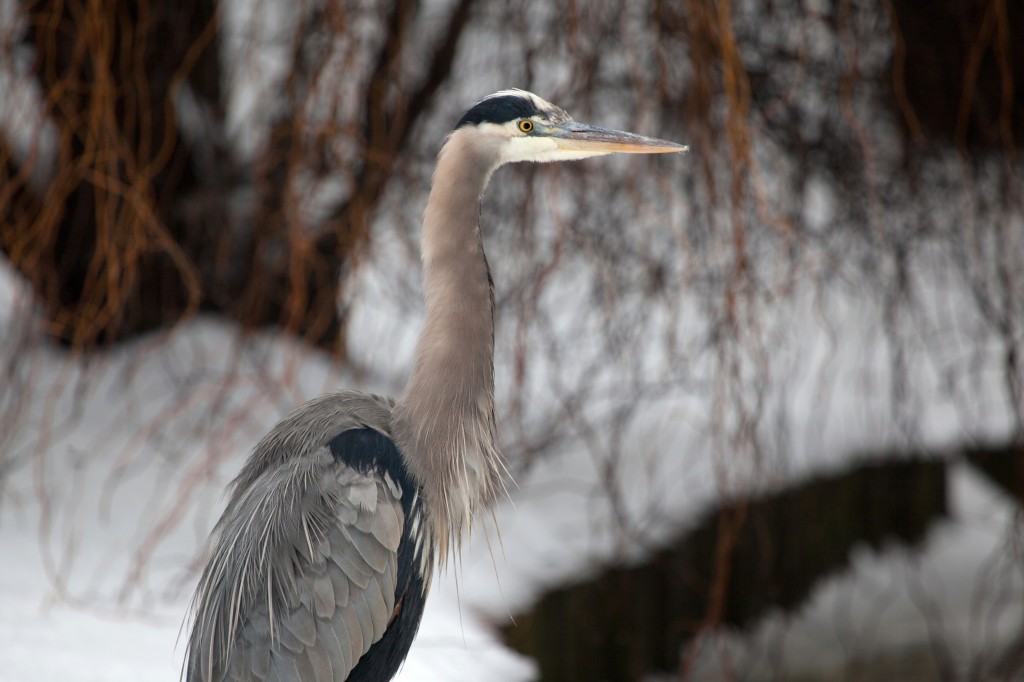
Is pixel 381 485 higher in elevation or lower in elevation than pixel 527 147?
lower

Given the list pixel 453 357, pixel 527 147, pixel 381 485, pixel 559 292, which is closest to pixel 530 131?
pixel 527 147

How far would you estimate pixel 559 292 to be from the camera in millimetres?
4375

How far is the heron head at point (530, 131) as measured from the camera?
2.18 metres

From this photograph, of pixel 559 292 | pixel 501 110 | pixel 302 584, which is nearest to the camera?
pixel 302 584

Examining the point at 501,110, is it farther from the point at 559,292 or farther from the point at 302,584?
the point at 559,292

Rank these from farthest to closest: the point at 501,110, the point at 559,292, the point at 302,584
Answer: the point at 559,292 → the point at 501,110 → the point at 302,584

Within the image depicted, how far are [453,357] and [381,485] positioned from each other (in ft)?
0.97

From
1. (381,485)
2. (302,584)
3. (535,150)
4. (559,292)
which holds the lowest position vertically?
(302,584)

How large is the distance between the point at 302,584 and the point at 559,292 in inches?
96.8

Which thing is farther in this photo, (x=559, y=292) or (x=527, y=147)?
(x=559, y=292)

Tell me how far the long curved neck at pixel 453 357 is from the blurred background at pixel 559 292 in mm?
633

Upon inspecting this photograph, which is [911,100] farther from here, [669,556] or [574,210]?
[669,556]

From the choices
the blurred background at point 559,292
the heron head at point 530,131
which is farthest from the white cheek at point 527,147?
the blurred background at point 559,292

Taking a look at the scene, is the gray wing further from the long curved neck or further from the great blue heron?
the long curved neck
